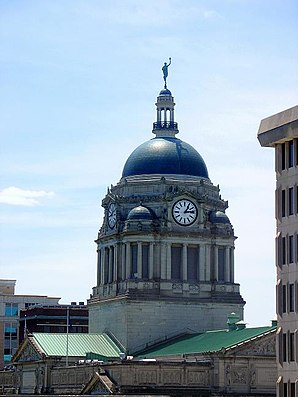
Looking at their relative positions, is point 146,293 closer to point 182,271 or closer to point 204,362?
point 182,271

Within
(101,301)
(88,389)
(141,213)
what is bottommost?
(88,389)

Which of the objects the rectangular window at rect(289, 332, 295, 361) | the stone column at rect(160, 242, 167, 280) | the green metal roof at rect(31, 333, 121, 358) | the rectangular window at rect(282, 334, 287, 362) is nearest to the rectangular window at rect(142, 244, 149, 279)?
the stone column at rect(160, 242, 167, 280)

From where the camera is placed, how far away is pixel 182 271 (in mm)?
142375

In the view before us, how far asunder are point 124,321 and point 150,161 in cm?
1898

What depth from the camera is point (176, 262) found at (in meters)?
143

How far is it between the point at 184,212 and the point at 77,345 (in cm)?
1942

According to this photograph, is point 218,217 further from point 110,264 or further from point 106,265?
point 106,265

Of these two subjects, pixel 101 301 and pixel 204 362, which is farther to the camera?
pixel 101 301

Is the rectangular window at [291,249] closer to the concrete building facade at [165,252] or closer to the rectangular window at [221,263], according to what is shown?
the concrete building facade at [165,252]

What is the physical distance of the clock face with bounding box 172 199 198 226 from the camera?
144m

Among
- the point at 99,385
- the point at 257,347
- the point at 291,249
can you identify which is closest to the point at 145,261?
the point at 99,385

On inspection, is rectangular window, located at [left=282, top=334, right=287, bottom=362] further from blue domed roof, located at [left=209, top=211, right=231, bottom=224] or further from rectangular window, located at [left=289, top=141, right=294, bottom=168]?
blue domed roof, located at [left=209, top=211, right=231, bottom=224]

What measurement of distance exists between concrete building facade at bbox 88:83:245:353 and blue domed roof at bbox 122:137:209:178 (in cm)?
12

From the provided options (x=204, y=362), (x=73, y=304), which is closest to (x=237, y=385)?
(x=204, y=362)
